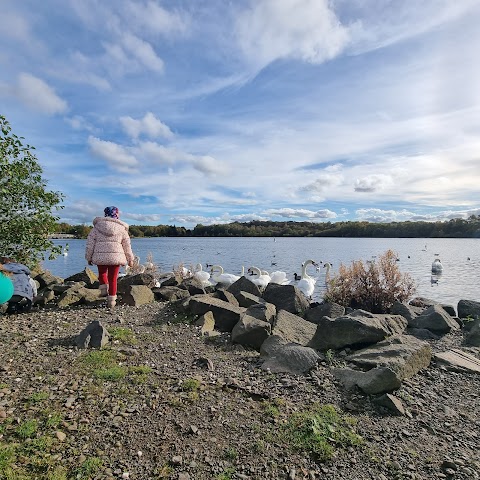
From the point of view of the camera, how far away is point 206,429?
4.32 metres

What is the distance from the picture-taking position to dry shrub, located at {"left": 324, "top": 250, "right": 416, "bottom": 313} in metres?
12.9

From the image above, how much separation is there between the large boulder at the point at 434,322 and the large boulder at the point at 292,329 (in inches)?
121

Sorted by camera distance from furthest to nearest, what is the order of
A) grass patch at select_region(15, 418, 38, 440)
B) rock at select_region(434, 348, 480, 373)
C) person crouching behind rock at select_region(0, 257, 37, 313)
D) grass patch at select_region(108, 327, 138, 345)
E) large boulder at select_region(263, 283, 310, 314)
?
large boulder at select_region(263, 283, 310, 314), person crouching behind rock at select_region(0, 257, 37, 313), grass patch at select_region(108, 327, 138, 345), rock at select_region(434, 348, 480, 373), grass patch at select_region(15, 418, 38, 440)

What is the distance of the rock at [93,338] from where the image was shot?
6.33 m

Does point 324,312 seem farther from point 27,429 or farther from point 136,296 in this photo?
→ point 27,429

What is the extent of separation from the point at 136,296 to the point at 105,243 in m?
1.49

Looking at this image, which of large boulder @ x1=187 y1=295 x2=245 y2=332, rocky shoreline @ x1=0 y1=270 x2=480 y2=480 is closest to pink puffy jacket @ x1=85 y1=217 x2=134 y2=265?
rocky shoreline @ x1=0 y1=270 x2=480 y2=480

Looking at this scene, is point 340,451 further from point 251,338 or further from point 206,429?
point 251,338

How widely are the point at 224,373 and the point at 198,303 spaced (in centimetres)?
302

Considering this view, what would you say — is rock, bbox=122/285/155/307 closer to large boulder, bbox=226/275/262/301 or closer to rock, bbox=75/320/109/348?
rock, bbox=75/320/109/348

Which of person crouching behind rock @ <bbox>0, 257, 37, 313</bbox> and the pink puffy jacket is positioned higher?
the pink puffy jacket

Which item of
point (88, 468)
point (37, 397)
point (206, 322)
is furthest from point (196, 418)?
point (206, 322)

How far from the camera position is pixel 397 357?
240 inches

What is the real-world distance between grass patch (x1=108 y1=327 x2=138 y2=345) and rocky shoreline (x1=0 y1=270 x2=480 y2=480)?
29 mm
